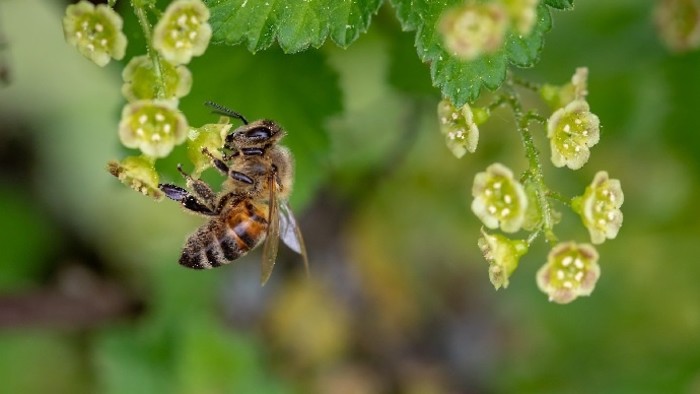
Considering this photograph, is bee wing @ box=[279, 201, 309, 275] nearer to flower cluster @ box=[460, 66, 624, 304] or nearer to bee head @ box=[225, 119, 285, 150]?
bee head @ box=[225, 119, 285, 150]

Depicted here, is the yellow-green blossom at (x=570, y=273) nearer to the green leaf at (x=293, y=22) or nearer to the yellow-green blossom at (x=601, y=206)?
the yellow-green blossom at (x=601, y=206)

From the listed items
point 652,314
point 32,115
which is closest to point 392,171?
point 652,314

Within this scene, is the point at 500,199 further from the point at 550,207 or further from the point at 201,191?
the point at 201,191

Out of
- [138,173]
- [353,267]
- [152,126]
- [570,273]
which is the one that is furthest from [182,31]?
[353,267]

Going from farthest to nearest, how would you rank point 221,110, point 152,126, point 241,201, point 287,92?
point 287,92 → point 221,110 → point 241,201 → point 152,126

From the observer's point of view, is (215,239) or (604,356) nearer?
(215,239)

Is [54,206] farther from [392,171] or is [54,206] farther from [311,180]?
[311,180]

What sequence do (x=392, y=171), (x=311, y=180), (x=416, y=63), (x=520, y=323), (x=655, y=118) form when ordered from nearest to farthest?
(x=311, y=180) < (x=416, y=63) < (x=655, y=118) < (x=392, y=171) < (x=520, y=323)
